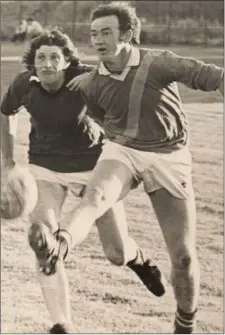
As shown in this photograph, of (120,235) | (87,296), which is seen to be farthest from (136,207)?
(87,296)

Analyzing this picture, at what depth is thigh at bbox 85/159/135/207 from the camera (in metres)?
3.00

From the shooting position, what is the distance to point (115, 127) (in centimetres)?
302

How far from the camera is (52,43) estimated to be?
120 inches

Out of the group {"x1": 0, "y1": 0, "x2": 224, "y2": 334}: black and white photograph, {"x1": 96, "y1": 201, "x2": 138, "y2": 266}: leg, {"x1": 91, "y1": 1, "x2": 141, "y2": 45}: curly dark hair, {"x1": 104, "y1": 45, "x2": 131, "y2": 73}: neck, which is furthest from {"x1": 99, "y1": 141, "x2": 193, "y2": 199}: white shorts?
{"x1": 91, "y1": 1, "x2": 141, "y2": 45}: curly dark hair

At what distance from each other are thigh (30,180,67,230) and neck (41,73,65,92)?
0.26 metres

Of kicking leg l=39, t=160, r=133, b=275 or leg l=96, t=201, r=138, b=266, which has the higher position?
kicking leg l=39, t=160, r=133, b=275

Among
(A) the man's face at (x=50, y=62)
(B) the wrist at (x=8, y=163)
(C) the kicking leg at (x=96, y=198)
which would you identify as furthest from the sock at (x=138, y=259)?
(A) the man's face at (x=50, y=62)

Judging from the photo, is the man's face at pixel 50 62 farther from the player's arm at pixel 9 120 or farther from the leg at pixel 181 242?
the leg at pixel 181 242

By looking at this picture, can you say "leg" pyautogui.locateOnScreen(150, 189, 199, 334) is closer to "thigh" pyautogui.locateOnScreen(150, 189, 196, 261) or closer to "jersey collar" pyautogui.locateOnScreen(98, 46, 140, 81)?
"thigh" pyautogui.locateOnScreen(150, 189, 196, 261)

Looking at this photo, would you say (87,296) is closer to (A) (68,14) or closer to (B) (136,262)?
(B) (136,262)

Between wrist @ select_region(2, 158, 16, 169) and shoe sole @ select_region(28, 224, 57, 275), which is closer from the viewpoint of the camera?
shoe sole @ select_region(28, 224, 57, 275)

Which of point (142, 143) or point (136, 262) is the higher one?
point (142, 143)

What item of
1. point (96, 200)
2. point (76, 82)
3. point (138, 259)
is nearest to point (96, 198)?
point (96, 200)

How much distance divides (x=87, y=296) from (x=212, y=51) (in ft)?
2.56
